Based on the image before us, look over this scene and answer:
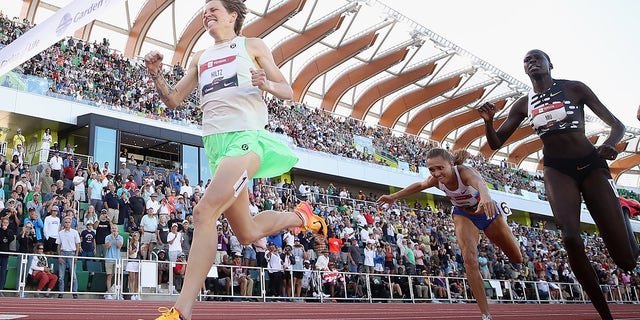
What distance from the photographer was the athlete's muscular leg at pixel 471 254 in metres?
5.07

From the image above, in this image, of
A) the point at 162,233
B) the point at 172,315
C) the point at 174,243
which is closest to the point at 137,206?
the point at 162,233

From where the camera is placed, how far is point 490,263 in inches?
711

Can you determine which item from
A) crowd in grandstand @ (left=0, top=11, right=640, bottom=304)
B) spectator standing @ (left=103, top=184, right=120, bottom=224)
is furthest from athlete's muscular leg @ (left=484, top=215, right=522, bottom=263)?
spectator standing @ (left=103, top=184, right=120, bottom=224)

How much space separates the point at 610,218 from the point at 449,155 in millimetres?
1651

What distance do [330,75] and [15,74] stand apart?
25492mm

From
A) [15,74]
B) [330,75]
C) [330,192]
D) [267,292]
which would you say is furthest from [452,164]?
[330,75]

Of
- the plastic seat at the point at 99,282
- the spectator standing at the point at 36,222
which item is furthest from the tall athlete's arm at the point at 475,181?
the spectator standing at the point at 36,222

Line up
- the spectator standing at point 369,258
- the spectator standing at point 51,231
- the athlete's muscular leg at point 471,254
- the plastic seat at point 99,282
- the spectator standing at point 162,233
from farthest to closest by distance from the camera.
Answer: the spectator standing at point 369,258 < the spectator standing at point 162,233 < the spectator standing at point 51,231 < the plastic seat at point 99,282 < the athlete's muscular leg at point 471,254

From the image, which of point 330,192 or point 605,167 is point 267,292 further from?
point 330,192

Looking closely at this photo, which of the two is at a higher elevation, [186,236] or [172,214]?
[172,214]

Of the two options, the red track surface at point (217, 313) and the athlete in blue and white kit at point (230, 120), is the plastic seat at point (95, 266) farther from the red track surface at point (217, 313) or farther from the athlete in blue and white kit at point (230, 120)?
the athlete in blue and white kit at point (230, 120)

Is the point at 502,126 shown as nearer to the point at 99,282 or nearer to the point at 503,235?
the point at 503,235

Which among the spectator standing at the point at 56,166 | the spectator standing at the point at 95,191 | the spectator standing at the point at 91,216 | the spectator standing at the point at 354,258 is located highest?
the spectator standing at the point at 56,166

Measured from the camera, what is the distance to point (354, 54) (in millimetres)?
35938
